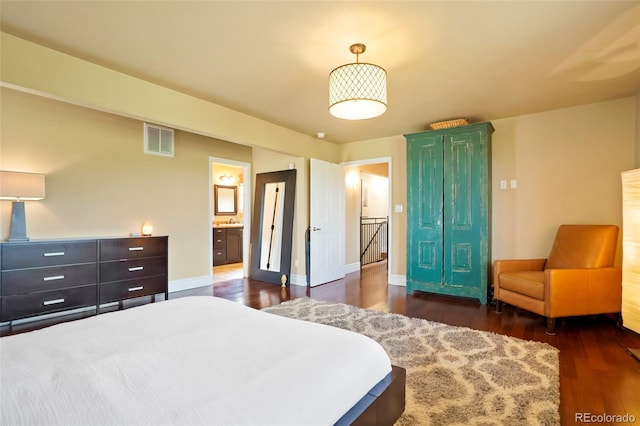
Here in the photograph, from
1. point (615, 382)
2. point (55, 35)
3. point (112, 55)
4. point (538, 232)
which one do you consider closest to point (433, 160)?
point (538, 232)

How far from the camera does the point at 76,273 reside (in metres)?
3.17

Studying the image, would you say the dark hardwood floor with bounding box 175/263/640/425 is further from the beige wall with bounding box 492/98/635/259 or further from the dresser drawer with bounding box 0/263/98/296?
the dresser drawer with bounding box 0/263/98/296

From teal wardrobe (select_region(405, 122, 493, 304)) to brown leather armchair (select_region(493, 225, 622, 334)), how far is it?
49 cm

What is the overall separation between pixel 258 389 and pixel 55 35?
2799 millimetres

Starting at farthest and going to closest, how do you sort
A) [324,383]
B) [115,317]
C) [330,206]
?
1. [330,206]
2. [115,317]
3. [324,383]

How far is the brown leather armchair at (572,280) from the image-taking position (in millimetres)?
2926

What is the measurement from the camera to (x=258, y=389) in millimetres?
961

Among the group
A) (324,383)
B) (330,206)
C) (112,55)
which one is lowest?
(324,383)

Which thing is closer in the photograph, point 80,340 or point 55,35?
point 80,340

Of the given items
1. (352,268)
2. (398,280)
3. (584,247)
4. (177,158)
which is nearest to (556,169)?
(584,247)

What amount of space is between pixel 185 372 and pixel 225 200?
6695mm

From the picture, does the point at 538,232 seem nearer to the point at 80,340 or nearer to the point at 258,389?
the point at 258,389

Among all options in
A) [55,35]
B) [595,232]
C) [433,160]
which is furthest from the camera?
[433,160]

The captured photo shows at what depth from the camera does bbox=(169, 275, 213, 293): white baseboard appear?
447 centimetres
